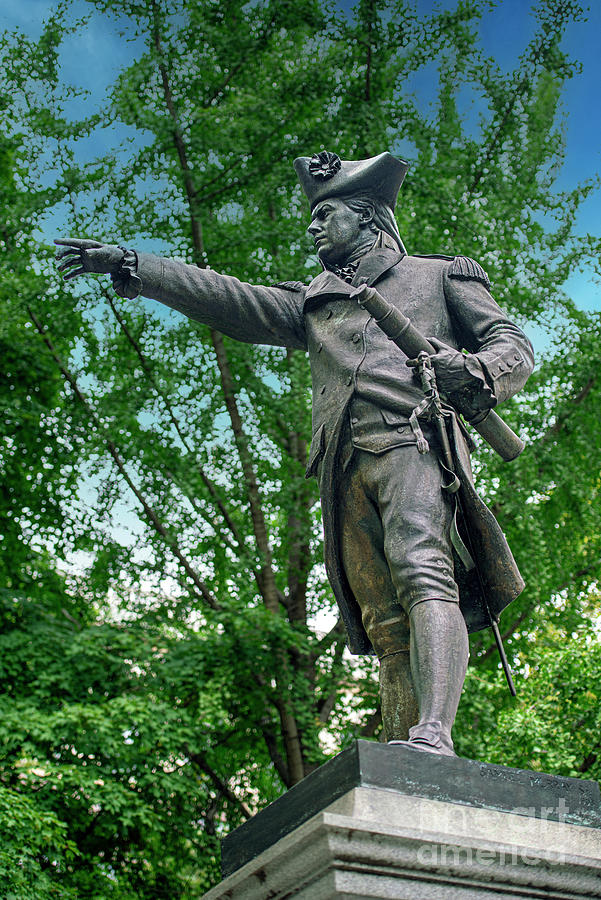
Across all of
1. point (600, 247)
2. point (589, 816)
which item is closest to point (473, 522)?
point (589, 816)

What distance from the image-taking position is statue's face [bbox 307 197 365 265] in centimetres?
453

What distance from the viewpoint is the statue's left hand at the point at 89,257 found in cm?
410

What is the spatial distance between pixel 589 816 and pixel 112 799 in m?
7.42

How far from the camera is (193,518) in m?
13.0

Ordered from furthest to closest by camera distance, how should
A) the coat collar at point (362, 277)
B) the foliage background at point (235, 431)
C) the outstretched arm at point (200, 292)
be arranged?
1. the foliage background at point (235, 431)
2. the coat collar at point (362, 277)
3. the outstretched arm at point (200, 292)

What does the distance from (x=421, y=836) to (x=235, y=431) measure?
10.4 meters

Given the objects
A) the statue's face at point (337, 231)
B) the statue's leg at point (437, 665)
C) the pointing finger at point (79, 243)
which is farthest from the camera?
the statue's face at point (337, 231)

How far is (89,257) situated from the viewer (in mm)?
4121

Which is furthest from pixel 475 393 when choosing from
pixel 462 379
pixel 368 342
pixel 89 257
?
pixel 89 257

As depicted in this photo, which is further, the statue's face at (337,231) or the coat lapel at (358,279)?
the statue's face at (337,231)

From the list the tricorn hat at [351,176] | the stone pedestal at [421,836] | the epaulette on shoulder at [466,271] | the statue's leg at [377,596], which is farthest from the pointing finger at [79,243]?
the stone pedestal at [421,836]

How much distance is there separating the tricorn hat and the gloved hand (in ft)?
3.40

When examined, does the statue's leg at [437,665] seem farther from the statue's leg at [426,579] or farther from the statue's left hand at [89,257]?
the statue's left hand at [89,257]

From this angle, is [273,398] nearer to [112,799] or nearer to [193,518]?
[193,518]
